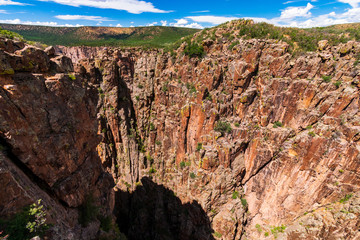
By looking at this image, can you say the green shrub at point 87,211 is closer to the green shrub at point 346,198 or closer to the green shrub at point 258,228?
the green shrub at point 258,228

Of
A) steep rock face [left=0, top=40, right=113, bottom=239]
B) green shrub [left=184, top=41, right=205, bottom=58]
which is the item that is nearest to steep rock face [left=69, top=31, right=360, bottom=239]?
green shrub [left=184, top=41, right=205, bottom=58]

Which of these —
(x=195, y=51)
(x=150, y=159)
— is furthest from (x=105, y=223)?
(x=195, y=51)

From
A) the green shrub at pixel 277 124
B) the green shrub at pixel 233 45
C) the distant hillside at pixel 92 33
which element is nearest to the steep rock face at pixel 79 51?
the distant hillside at pixel 92 33

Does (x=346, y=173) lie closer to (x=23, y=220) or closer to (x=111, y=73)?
(x=23, y=220)

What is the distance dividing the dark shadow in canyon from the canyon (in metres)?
0.26

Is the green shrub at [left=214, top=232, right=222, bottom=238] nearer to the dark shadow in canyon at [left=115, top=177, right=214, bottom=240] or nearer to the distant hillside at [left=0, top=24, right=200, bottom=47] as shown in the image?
the dark shadow in canyon at [left=115, top=177, right=214, bottom=240]

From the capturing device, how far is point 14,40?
42.5ft

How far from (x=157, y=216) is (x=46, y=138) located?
109 feet

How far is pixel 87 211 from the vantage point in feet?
57.4

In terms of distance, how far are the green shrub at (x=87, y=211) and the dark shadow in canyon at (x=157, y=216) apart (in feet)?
74.0

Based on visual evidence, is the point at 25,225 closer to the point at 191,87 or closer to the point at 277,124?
the point at 191,87

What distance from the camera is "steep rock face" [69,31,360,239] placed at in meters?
26.6

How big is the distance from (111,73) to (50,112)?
31.1 meters

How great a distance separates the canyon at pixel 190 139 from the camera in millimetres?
13141
